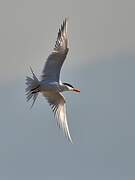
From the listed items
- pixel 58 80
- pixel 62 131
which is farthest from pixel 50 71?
pixel 62 131

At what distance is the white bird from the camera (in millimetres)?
20328

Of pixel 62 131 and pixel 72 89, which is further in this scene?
pixel 72 89

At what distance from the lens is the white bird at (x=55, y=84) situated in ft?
66.7

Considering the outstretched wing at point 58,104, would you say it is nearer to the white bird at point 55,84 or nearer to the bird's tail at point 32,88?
the white bird at point 55,84

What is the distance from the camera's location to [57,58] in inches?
816

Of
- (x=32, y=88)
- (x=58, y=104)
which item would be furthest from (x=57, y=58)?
(x=58, y=104)

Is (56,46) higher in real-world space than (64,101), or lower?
higher

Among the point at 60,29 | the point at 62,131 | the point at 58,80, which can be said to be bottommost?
the point at 62,131

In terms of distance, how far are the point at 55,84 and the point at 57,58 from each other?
673 millimetres

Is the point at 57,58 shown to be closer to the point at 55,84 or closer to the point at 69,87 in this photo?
the point at 55,84

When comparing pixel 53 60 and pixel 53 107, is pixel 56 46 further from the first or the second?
pixel 53 107

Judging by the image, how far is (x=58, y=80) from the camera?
21.0m

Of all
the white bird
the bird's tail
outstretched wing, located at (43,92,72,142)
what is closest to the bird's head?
the white bird

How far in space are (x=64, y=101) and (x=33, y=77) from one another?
176 cm
